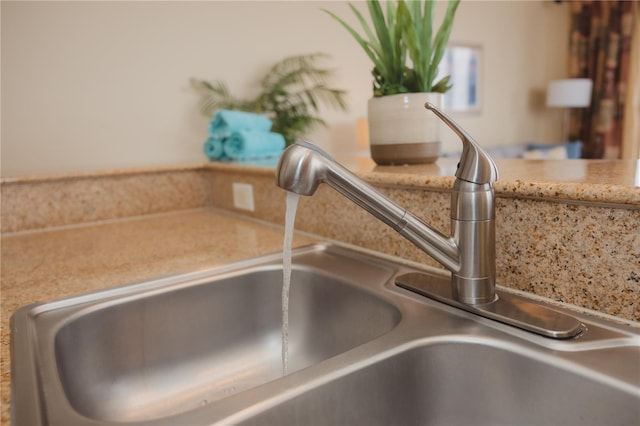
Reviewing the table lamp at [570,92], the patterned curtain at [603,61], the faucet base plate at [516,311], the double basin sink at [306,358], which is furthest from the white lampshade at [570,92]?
the faucet base plate at [516,311]

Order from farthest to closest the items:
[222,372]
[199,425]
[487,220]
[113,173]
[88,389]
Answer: [113,173] < [222,372] < [88,389] < [487,220] < [199,425]

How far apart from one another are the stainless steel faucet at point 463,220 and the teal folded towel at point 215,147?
3.76 ft

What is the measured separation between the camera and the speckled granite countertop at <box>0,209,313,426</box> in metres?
0.79

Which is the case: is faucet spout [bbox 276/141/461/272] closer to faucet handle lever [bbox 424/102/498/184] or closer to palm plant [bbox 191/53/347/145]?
faucet handle lever [bbox 424/102/498/184]

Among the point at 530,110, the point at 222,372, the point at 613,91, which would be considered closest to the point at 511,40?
the point at 530,110

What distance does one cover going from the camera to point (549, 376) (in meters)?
0.48

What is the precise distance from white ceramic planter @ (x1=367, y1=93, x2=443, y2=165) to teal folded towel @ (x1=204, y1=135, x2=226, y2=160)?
774 mm

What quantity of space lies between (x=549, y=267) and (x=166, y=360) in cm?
63

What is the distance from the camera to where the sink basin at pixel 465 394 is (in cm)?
45

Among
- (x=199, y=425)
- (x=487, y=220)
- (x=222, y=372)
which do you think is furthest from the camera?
(x=222, y=372)

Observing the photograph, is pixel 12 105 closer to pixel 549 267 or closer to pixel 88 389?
pixel 88 389

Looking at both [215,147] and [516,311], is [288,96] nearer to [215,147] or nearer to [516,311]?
[215,147]

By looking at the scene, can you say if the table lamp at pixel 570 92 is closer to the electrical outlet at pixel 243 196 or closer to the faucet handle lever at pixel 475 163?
the electrical outlet at pixel 243 196

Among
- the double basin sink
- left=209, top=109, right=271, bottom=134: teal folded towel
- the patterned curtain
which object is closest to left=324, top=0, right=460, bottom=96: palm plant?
the double basin sink
